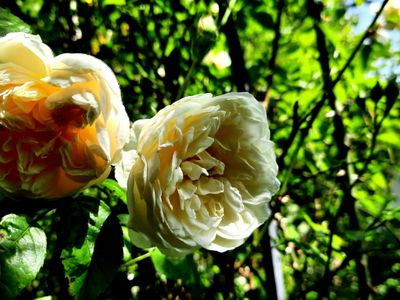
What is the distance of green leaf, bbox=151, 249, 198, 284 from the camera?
633 millimetres

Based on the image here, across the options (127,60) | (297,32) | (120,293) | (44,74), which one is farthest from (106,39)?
(44,74)

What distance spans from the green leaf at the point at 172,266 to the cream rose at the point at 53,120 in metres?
0.25

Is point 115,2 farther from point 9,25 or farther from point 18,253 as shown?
point 18,253

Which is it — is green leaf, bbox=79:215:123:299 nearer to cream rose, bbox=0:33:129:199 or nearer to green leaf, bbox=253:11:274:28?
→ cream rose, bbox=0:33:129:199

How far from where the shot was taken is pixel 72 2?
1123 mm

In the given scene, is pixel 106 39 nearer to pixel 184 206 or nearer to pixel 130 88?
pixel 130 88

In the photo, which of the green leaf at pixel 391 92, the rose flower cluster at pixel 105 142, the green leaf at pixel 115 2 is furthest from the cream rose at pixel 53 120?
the green leaf at pixel 115 2

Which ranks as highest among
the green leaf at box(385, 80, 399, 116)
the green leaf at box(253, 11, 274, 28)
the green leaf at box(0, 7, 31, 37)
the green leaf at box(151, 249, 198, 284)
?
the green leaf at box(0, 7, 31, 37)

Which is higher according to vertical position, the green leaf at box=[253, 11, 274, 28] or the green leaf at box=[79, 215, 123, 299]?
the green leaf at box=[253, 11, 274, 28]

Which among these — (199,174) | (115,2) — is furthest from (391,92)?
(115,2)

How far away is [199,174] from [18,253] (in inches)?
8.4

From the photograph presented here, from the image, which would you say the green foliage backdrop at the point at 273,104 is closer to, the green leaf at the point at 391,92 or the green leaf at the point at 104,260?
the green leaf at the point at 391,92

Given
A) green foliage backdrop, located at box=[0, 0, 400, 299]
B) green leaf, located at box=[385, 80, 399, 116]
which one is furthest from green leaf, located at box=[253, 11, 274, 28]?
green leaf, located at box=[385, 80, 399, 116]

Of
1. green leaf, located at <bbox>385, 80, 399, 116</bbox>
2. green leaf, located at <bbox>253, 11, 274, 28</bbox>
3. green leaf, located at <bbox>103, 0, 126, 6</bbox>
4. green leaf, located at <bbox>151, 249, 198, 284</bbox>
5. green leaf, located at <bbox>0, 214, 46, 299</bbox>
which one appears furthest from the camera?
green leaf, located at <bbox>103, 0, 126, 6</bbox>
